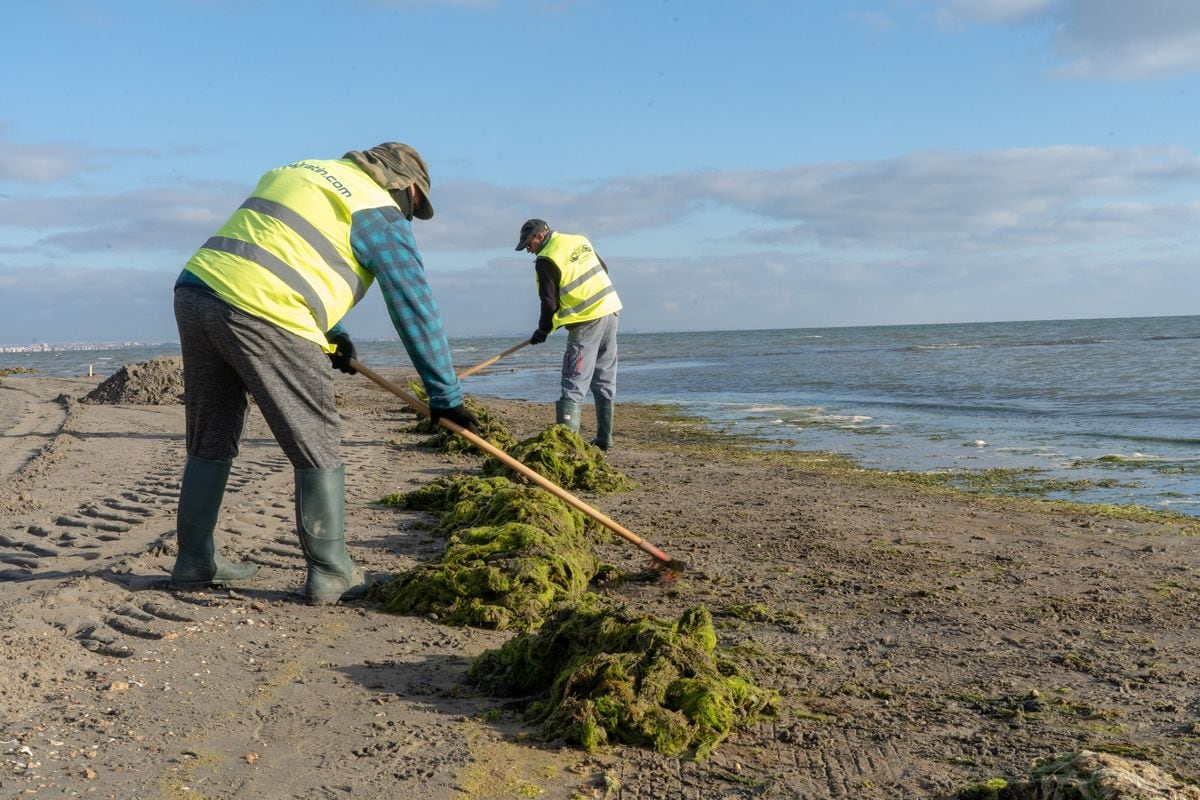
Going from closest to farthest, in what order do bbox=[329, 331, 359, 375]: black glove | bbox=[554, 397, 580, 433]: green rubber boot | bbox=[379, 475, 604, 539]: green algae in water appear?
bbox=[329, 331, 359, 375]: black glove < bbox=[379, 475, 604, 539]: green algae in water < bbox=[554, 397, 580, 433]: green rubber boot

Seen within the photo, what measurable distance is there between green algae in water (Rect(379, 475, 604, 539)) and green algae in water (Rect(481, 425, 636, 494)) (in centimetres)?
70

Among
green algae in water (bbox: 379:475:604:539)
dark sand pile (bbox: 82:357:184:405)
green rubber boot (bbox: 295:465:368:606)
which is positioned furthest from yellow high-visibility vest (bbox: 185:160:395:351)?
dark sand pile (bbox: 82:357:184:405)

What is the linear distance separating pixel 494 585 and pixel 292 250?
5.18ft

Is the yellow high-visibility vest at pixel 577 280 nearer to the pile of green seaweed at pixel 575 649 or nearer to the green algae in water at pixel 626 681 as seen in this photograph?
the pile of green seaweed at pixel 575 649

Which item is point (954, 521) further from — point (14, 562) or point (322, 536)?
point (14, 562)

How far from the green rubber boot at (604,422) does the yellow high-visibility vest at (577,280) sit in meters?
1.00

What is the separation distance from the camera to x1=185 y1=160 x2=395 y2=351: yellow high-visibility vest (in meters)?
3.65

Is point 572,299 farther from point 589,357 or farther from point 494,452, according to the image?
point 494,452

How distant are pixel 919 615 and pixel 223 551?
3.36m

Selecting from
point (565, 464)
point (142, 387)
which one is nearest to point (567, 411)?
point (565, 464)

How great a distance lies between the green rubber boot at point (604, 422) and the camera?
9.45m

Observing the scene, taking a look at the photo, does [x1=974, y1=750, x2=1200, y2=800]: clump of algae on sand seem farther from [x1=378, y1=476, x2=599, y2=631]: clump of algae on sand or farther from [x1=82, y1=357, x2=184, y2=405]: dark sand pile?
[x1=82, y1=357, x2=184, y2=405]: dark sand pile

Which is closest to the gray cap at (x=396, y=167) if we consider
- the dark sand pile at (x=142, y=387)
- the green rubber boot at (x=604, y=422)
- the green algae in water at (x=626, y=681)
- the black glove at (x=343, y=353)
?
the black glove at (x=343, y=353)

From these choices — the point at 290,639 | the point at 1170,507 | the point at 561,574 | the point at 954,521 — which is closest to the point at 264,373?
the point at 290,639
